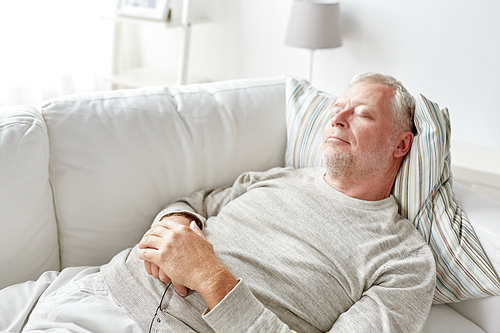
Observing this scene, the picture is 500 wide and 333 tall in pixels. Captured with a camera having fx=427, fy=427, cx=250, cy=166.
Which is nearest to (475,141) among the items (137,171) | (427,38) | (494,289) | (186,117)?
(427,38)

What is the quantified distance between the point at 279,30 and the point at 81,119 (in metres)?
1.86

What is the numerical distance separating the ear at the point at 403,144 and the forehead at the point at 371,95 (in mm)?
90

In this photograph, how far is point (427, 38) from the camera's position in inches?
85.8

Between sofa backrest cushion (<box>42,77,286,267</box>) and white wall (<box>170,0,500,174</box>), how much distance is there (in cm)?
102

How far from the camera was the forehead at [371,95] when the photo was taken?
4.12ft

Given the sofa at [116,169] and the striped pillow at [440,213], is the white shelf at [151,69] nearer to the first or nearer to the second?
the sofa at [116,169]

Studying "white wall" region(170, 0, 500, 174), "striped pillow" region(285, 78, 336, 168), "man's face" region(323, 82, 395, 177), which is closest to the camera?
"man's face" region(323, 82, 395, 177)

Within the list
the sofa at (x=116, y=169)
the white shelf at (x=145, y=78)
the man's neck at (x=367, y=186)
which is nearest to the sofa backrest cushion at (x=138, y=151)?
the sofa at (x=116, y=169)

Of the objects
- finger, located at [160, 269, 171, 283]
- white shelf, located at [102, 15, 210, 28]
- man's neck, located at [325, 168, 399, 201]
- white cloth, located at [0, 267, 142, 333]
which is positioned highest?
white shelf, located at [102, 15, 210, 28]

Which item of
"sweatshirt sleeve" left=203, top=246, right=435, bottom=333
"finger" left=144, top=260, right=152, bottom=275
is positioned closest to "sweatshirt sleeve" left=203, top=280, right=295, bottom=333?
"sweatshirt sleeve" left=203, top=246, right=435, bottom=333

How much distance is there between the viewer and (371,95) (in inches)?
50.1

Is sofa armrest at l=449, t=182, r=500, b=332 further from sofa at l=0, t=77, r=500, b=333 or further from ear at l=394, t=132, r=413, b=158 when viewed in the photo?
ear at l=394, t=132, r=413, b=158

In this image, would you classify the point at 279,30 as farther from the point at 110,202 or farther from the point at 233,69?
the point at 110,202

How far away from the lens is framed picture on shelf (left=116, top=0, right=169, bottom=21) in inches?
101
